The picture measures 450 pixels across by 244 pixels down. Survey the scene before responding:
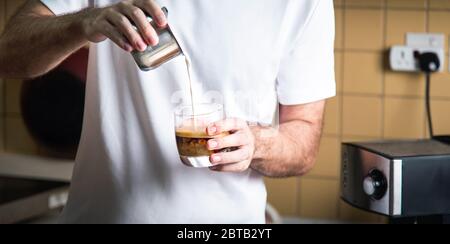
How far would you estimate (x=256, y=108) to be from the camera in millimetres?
1167

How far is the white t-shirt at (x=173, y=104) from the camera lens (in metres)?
1.12

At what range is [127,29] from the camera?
84 centimetres

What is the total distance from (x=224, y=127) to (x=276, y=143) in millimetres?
239

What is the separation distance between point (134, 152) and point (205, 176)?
12cm

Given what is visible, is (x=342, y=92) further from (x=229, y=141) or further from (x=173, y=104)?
(x=229, y=141)

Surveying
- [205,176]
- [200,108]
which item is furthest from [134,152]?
[200,108]

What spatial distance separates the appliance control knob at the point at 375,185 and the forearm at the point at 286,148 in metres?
0.10

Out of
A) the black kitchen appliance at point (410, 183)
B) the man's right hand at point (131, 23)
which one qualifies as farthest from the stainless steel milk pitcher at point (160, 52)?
the black kitchen appliance at point (410, 183)

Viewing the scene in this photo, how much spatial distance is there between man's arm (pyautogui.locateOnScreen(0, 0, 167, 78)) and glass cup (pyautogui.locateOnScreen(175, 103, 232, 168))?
114 mm

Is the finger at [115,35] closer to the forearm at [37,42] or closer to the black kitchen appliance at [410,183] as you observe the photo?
the forearm at [37,42]

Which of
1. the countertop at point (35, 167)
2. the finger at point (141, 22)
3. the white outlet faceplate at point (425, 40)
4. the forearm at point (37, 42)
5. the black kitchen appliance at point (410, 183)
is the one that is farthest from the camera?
the countertop at point (35, 167)

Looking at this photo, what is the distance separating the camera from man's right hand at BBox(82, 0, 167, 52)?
84 cm

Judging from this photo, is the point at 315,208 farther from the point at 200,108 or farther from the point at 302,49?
the point at 200,108

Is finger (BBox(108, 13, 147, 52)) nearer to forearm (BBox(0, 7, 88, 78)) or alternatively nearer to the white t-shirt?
forearm (BBox(0, 7, 88, 78))
